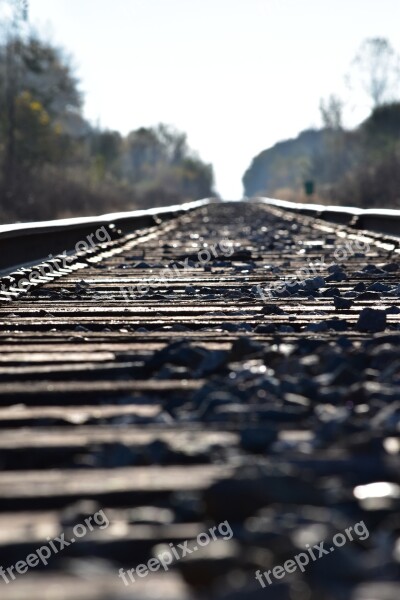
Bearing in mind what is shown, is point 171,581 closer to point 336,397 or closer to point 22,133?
point 336,397

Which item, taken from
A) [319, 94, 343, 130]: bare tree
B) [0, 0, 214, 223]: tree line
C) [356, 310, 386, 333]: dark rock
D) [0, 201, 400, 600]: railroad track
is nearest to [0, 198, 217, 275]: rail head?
[0, 201, 400, 600]: railroad track

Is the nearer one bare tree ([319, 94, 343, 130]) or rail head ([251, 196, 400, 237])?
rail head ([251, 196, 400, 237])

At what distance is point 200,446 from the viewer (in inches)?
72.9

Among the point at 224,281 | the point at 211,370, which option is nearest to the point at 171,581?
the point at 211,370

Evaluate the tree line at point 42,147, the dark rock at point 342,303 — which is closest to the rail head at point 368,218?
the dark rock at point 342,303

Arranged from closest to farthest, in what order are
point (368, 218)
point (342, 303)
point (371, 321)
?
point (371, 321) < point (342, 303) < point (368, 218)

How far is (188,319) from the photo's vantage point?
3768 mm

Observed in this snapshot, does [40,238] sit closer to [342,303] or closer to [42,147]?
[342,303]

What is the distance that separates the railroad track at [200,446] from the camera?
131 cm

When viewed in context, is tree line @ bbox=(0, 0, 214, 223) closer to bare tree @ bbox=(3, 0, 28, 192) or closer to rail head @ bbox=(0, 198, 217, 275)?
bare tree @ bbox=(3, 0, 28, 192)

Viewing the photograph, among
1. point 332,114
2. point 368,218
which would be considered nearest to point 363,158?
point 332,114

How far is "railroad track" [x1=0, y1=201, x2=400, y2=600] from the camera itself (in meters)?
1.31

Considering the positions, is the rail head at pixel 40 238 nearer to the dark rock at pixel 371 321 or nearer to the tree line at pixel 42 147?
the dark rock at pixel 371 321

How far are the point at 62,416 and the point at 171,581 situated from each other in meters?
0.94
